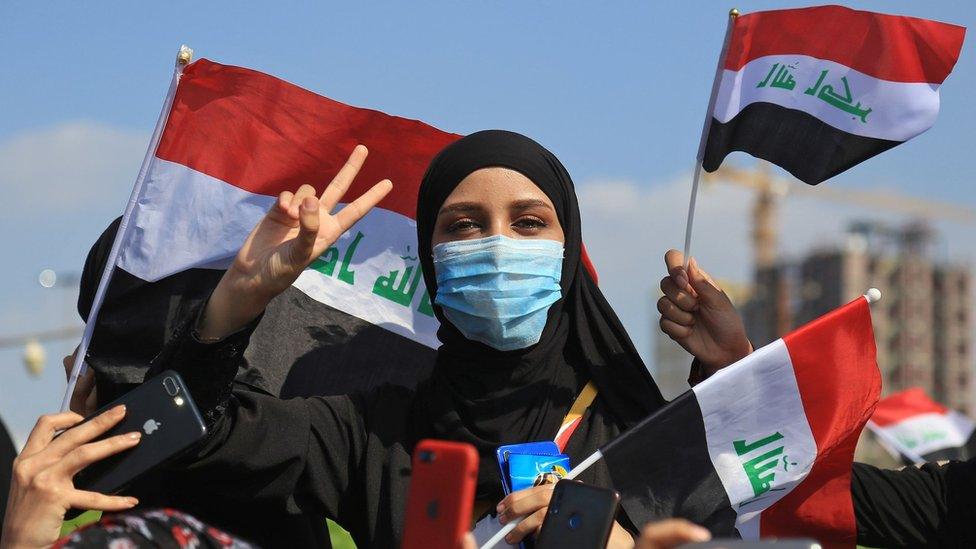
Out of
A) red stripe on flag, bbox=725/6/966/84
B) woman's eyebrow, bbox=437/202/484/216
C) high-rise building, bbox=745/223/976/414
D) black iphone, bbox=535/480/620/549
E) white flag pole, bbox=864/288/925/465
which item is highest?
red stripe on flag, bbox=725/6/966/84

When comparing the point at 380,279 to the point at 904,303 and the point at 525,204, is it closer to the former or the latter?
the point at 525,204

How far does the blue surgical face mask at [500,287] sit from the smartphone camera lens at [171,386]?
0.89 metres

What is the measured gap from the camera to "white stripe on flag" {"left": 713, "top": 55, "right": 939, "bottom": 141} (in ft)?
12.6

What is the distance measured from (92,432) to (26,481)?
160 mm

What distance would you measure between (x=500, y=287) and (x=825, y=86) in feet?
3.83

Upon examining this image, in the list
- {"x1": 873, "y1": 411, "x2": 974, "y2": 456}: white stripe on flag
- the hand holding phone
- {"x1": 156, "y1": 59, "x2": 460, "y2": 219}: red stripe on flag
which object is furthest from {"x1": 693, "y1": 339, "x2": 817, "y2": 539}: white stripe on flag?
{"x1": 873, "y1": 411, "x2": 974, "y2": 456}: white stripe on flag

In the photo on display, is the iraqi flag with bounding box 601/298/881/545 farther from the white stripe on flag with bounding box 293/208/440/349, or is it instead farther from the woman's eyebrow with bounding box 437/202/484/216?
the white stripe on flag with bounding box 293/208/440/349

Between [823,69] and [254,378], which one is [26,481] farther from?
[823,69]

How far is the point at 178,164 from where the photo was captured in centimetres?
433

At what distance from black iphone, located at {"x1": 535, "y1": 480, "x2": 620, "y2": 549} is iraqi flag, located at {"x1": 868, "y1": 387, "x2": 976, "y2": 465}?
6.09 meters

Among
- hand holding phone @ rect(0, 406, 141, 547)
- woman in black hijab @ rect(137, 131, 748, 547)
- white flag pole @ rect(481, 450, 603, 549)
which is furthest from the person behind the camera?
woman in black hijab @ rect(137, 131, 748, 547)

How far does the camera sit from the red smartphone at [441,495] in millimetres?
2061

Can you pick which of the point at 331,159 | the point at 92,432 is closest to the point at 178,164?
the point at 331,159

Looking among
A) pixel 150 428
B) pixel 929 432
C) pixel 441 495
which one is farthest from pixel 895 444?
pixel 441 495
